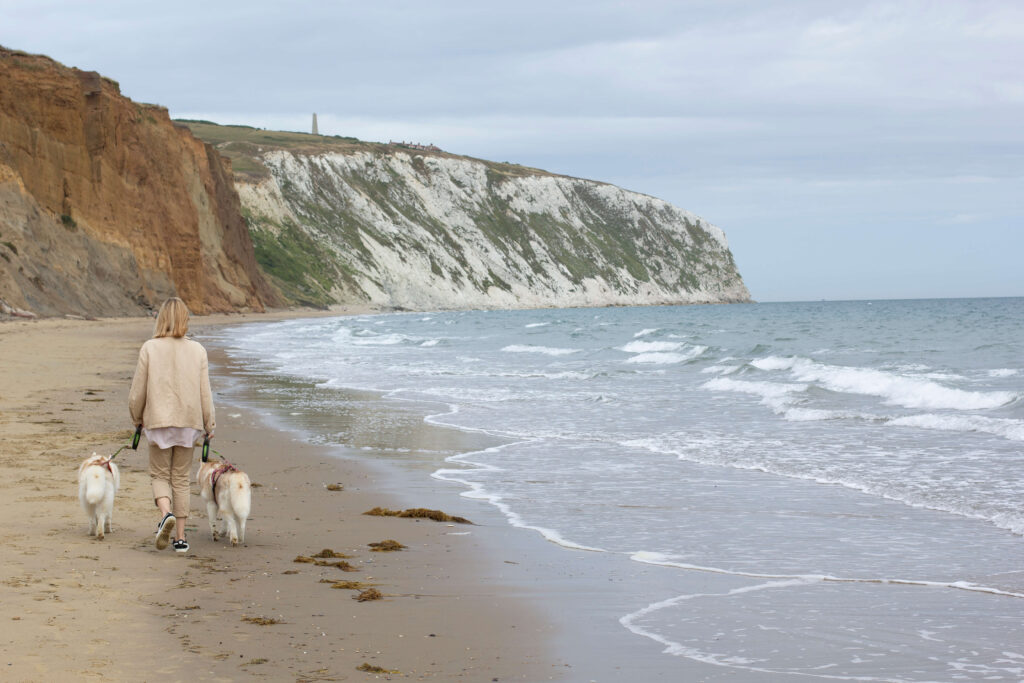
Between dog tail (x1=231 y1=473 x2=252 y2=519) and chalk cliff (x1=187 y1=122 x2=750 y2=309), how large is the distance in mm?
84677

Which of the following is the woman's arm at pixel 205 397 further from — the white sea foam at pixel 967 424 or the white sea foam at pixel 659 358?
the white sea foam at pixel 659 358

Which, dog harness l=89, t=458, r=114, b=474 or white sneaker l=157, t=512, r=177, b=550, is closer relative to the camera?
white sneaker l=157, t=512, r=177, b=550

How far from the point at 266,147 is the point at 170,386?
122901 mm

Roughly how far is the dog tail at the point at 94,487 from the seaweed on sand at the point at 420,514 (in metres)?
2.22

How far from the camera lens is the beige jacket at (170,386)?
22.4 ft

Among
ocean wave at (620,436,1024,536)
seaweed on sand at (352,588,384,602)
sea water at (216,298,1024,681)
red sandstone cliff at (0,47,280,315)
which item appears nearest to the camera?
sea water at (216,298,1024,681)

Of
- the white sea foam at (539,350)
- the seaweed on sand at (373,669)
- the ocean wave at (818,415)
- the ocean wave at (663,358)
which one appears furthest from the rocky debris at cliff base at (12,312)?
the seaweed on sand at (373,669)

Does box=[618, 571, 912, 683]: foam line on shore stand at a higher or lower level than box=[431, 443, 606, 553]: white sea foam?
higher

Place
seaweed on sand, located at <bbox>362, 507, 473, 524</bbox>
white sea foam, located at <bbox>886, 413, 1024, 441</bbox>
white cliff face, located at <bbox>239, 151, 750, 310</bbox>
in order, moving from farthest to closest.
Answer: white cliff face, located at <bbox>239, 151, 750, 310</bbox> → white sea foam, located at <bbox>886, 413, 1024, 441</bbox> → seaweed on sand, located at <bbox>362, 507, 473, 524</bbox>

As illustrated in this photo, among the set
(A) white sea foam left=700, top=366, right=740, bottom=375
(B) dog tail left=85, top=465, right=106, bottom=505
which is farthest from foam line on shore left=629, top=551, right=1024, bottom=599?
(A) white sea foam left=700, top=366, right=740, bottom=375

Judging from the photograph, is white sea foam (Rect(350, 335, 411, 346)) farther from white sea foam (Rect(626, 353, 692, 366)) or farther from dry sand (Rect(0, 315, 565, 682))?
dry sand (Rect(0, 315, 565, 682))

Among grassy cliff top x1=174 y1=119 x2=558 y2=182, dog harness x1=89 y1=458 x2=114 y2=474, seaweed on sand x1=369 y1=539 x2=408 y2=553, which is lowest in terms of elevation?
seaweed on sand x1=369 y1=539 x2=408 y2=553

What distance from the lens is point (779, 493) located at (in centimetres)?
926

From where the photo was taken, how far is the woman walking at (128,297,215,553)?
6.84m
